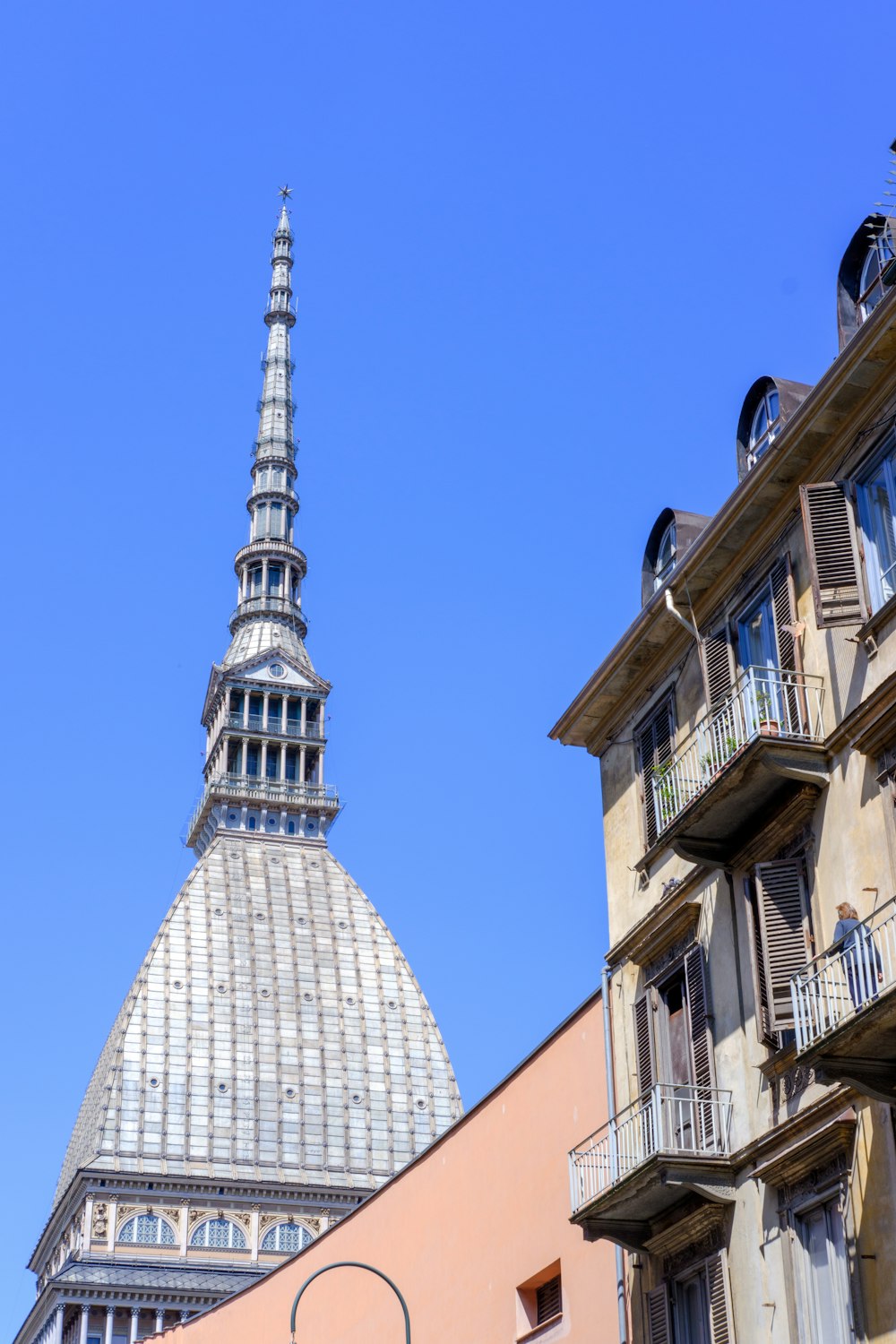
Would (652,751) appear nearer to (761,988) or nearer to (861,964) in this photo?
(761,988)

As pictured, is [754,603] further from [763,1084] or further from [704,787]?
[763,1084]

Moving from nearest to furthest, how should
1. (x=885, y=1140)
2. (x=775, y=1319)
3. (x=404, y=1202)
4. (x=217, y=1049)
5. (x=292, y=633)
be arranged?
(x=885, y=1140) < (x=775, y=1319) < (x=404, y=1202) < (x=217, y=1049) < (x=292, y=633)

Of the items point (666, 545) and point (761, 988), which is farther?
point (666, 545)

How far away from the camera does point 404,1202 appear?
34531mm

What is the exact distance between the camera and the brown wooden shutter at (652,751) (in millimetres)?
26078

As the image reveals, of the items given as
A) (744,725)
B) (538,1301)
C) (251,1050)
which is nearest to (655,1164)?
(744,725)

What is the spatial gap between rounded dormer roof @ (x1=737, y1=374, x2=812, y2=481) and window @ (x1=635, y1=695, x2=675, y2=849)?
11.4 feet

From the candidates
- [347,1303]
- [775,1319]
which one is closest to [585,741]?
[775,1319]

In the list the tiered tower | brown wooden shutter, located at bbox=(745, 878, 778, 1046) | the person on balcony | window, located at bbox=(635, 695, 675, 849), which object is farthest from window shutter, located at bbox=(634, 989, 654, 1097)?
the tiered tower

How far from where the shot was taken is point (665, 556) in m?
27.2

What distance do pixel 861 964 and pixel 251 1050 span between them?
105 metres

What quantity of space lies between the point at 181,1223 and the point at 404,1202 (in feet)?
240

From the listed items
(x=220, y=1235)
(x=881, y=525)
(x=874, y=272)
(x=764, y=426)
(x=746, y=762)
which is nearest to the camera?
(x=881, y=525)

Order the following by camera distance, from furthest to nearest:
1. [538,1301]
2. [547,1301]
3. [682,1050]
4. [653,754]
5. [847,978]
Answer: [538,1301], [547,1301], [653,754], [682,1050], [847,978]
